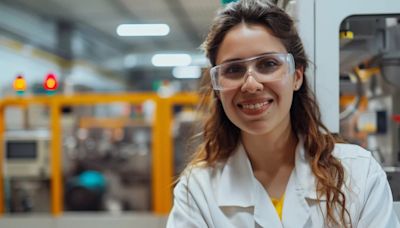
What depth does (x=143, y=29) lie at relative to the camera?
7523 millimetres

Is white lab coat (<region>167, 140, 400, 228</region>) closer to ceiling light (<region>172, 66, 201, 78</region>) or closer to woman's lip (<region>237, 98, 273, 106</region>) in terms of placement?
woman's lip (<region>237, 98, 273, 106</region>)

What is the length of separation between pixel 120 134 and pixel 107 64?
558 cm

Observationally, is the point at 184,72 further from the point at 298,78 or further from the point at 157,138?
the point at 298,78

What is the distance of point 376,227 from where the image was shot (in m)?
1.04

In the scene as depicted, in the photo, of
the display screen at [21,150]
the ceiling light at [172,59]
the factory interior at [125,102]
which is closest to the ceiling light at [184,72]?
the ceiling light at [172,59]

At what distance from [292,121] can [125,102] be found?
9.59 ft

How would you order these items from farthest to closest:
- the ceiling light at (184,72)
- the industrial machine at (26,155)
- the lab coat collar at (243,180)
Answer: the ceiling light at (184,72) < the industrial machine at (26,155) < the lab coat collar at (243,180)

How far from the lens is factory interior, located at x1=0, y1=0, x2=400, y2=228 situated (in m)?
1.30

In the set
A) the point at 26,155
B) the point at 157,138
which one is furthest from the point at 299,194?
the point at 26,155

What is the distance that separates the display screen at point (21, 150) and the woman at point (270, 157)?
3.27 meters

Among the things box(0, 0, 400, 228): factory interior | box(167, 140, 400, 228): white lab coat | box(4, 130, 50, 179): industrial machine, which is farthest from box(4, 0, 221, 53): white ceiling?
box(167, 140, 400, 228): white lab coat

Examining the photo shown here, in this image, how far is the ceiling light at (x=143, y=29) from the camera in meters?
7.40

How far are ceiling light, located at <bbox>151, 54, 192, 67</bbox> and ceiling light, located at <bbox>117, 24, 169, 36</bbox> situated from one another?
2.02 m

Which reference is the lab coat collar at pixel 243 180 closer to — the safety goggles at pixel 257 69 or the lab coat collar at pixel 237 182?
the lab coat collar at pixel 237 182
